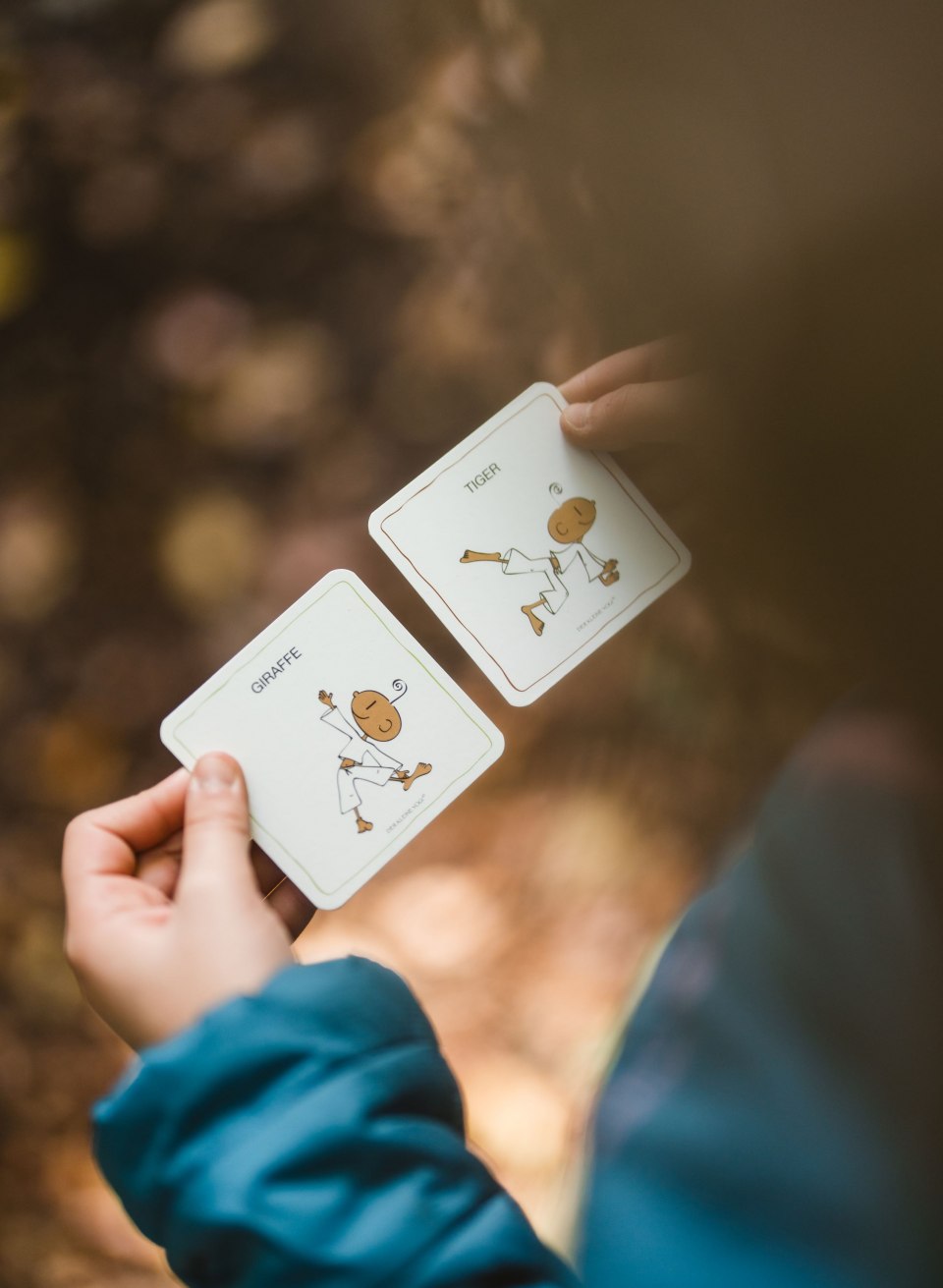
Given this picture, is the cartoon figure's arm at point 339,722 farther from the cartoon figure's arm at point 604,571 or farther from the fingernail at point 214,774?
the cartoon figure's arm at point 604,571

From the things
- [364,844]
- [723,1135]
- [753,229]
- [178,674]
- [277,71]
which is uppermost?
[277,71]

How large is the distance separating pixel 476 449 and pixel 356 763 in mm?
266

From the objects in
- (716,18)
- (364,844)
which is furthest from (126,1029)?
(716,18)

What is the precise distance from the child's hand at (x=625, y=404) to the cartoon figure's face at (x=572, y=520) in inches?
1.8

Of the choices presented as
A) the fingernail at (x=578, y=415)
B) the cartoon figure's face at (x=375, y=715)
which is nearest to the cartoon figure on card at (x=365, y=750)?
the cartoon figure's face at (x=375, y=715)

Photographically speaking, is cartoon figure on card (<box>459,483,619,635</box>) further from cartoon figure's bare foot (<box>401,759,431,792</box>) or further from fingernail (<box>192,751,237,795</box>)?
fingernail (<box>192,751,237,795</box>)

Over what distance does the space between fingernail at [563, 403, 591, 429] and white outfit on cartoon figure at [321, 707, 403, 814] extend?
0.29 m

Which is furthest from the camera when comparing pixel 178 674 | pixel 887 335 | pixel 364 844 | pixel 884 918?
pixel 178 674

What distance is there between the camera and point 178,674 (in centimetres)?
89

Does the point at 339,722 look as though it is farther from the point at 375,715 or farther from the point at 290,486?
the point at 290,486

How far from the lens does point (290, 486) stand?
0.93 meters

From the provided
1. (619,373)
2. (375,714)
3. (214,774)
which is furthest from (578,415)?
(214,774)

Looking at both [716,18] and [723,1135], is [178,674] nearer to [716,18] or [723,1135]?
[723,1135]

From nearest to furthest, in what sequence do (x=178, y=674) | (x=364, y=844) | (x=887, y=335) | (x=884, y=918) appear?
(x=887, y=335)
(x=884, y=918)
(x=364, y=844)
(x=178, y=674)
